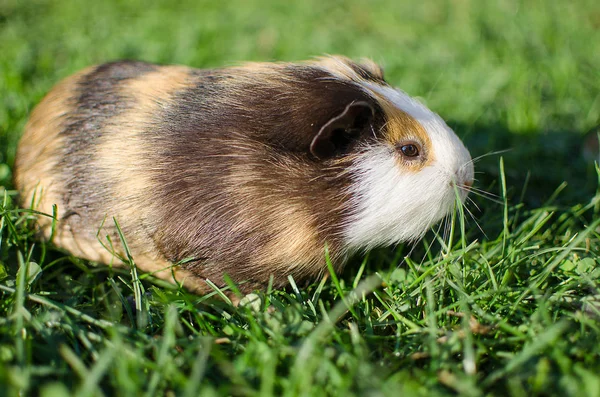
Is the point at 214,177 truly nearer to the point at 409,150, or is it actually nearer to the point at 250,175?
the point at 250,175

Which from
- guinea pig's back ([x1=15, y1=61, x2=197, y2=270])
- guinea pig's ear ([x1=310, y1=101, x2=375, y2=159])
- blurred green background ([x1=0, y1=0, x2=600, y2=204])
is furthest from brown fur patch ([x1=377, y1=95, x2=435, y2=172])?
blurred green background ([x1=0, y1=0, x2=600, y2=204])

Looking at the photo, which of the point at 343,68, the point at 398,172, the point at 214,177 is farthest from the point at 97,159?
the point at 398,172

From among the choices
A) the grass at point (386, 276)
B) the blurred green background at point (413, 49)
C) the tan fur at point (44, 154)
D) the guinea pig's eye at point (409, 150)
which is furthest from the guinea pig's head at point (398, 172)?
the tan fur at point (44, 154)

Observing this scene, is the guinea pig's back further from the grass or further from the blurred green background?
the blurred green background

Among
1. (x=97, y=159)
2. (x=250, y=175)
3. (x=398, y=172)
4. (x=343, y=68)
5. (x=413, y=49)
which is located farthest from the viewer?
(x=413, y=49)

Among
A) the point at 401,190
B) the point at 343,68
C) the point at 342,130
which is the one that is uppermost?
the point at 343,68

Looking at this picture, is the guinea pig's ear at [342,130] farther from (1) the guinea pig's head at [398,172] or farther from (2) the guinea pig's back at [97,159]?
(2) the guinea pig's back at [97,159]

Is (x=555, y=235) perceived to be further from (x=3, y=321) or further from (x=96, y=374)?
(x=3, y=321)
